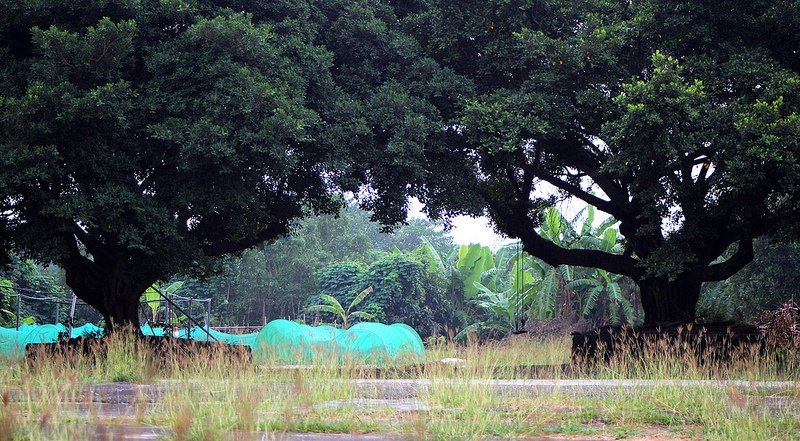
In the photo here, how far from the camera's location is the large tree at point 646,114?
1427cm

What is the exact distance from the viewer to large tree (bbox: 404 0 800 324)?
14266mm

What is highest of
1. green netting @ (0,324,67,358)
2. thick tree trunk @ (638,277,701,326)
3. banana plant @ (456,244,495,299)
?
banana plant @ (456,244,495,299)

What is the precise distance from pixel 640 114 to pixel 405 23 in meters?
6.11

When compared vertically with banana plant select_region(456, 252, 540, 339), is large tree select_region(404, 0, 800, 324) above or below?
above

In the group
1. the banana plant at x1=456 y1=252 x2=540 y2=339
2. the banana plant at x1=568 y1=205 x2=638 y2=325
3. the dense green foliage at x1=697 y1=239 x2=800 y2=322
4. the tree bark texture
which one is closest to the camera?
the tree bark texture

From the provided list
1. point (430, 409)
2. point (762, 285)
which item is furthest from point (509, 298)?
point (430, 409)

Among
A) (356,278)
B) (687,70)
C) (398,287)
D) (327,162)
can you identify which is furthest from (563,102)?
(356,278)

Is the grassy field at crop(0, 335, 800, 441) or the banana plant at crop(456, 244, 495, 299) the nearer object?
the grassy field at crop(0, 335, 800, 441)

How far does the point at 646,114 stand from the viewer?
46.0 feet

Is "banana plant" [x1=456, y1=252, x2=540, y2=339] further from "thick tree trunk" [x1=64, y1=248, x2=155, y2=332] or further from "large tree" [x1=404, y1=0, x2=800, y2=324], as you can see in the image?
"thick tree trunk" [x1=64, y1=248, x2=155, y2=332]

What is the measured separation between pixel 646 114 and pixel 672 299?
5481mm

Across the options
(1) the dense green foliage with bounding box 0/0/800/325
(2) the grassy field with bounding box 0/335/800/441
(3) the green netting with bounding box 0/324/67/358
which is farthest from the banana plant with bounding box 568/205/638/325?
(2) the grassy field with bounding box 0/335/800/441

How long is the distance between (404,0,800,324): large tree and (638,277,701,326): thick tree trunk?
31 millimetres

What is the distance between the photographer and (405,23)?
18.1 meters
